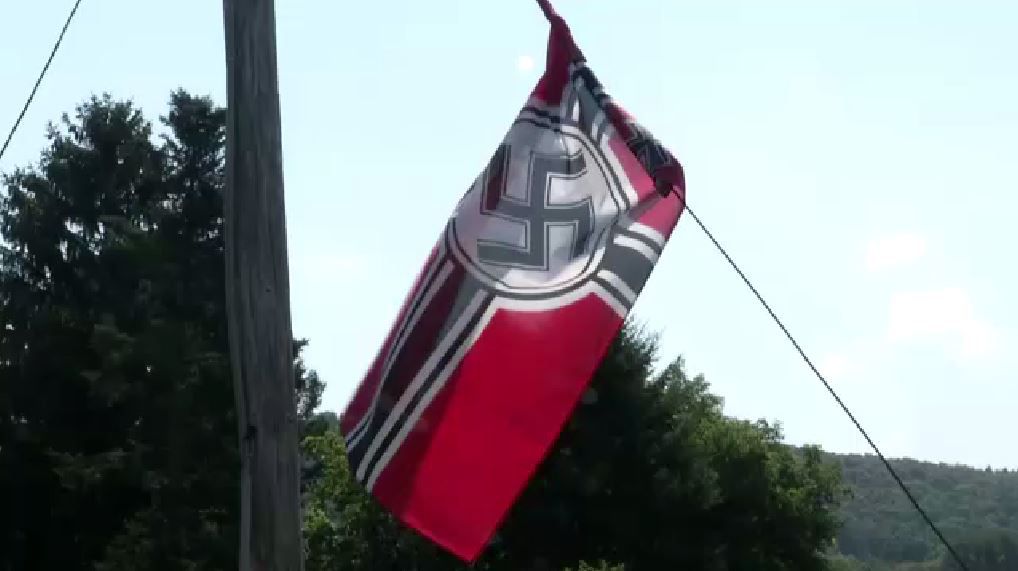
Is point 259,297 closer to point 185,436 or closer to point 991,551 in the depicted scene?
point 185,436

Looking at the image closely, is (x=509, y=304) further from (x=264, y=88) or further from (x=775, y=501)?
(x=775, y=501)

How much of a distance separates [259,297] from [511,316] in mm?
1079

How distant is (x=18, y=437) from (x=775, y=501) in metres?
21.0

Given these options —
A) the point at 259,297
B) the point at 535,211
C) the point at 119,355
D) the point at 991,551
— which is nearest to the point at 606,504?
the point at 119,355

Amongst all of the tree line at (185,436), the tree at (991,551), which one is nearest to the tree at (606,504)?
the tree line at (185,436)

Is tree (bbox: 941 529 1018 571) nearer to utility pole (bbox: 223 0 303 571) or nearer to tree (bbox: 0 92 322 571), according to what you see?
tree (bbox: 0 92 322 571)

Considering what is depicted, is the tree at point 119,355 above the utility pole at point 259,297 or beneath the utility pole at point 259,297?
above

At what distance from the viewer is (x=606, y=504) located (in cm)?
3862

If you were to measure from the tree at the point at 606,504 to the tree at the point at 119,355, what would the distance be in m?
4.04

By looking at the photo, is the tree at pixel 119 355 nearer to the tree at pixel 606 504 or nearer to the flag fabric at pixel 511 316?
the tree at pixel 606 504

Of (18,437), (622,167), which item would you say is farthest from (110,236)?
(622,167)

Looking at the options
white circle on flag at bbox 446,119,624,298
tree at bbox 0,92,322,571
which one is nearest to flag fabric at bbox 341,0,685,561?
white circle on flag at bbox 446,119,624,298

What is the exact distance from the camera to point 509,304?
646cm

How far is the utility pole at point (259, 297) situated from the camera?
581 cm
